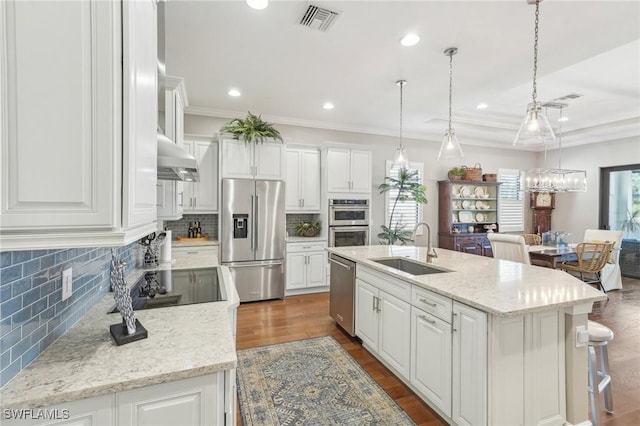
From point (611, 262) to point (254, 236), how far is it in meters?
5.77

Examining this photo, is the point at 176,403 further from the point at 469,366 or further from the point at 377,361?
the point at 377,361

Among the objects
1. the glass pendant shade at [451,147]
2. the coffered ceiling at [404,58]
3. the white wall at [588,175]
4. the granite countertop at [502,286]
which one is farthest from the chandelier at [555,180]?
the granite countertop at [502,286]

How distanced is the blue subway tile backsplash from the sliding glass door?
27.4 ft

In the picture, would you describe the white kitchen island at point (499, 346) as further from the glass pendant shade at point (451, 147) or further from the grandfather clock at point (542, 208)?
the grandfather clock at point (542, 208)

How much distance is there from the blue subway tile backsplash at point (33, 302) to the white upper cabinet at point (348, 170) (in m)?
3.89

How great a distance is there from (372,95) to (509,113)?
2.66 m

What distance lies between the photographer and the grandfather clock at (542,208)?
702 cm

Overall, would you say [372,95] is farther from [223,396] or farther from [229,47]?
[223,396]

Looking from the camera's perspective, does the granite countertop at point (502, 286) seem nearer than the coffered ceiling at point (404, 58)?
Yes

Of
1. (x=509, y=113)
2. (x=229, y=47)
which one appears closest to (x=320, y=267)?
(x=229, y=47)

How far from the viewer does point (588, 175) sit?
252 inches

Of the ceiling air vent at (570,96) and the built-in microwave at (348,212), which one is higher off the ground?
the ceiling air vent at (570,96)

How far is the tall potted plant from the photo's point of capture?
541 centimetres

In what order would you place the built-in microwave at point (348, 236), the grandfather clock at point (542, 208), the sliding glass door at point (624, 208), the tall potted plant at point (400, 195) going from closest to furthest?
the built-in microwave at point (348, 236) → the tall potted plant at point (400, 195) → the sliding glass door at point (624, 208) → the grandfather clock at point (542, 208)
